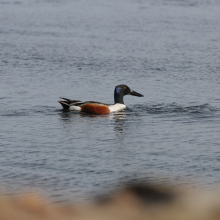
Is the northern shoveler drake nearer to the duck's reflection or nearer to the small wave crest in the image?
the duck's reflection

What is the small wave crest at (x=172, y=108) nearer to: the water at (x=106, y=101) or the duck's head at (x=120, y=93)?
the water at (x=106, y=101)

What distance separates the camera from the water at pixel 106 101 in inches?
373

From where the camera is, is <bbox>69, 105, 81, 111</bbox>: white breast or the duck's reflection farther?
<bbox>69, 105, 81, 111</bbox>: white breast

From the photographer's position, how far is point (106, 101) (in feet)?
58.0

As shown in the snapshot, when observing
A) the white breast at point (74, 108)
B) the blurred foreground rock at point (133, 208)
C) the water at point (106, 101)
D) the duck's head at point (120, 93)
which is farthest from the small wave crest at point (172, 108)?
the blurred foreground rock at point (133, 208)

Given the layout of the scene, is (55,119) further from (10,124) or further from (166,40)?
(166,40)

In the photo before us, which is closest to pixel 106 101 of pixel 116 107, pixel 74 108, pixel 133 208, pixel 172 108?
pixel 116 107

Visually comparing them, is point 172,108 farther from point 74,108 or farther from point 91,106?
point 74,108

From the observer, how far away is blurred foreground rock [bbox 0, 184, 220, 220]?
2625mm

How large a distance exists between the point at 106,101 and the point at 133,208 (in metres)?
15.0

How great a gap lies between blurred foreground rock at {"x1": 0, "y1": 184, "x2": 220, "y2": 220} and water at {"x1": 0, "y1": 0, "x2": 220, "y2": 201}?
1540 millimetres

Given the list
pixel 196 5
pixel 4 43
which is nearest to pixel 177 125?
pixel 4 43

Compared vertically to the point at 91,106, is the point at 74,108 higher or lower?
lower

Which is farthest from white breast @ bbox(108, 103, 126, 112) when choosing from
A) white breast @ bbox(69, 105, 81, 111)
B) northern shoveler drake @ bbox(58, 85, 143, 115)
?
white breast @ bbox(69, 105, 81, 111)
